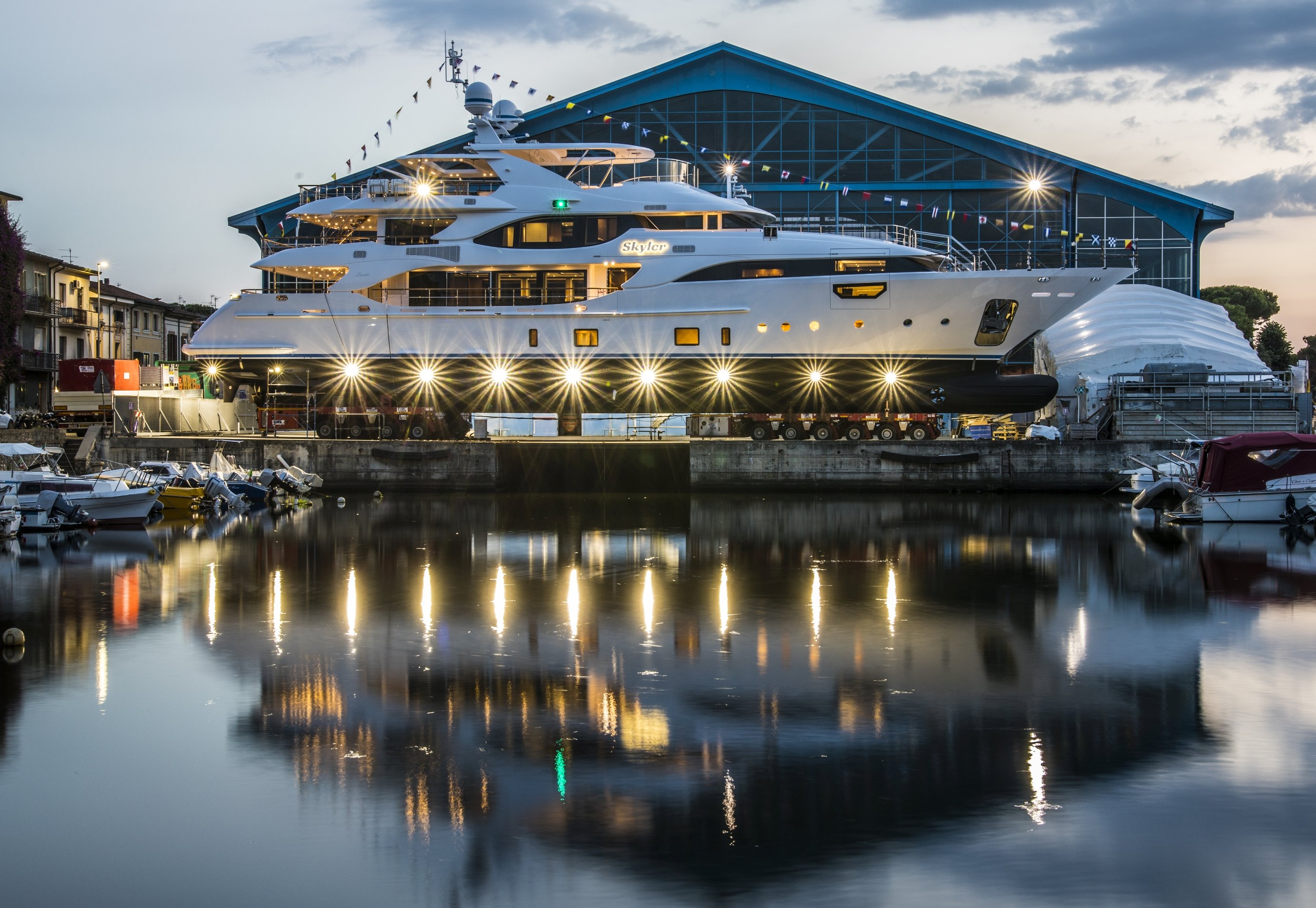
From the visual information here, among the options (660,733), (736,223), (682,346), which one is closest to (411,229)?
(682,346)

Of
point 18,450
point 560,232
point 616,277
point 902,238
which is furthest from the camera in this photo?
point 902,238

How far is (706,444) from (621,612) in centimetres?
1768

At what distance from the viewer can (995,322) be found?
1289 inches

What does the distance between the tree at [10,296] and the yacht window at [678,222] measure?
A: 86.8 feet

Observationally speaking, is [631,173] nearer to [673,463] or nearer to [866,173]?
[866,173]

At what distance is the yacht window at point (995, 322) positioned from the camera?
1282 inches

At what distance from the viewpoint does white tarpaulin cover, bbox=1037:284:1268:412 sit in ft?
136

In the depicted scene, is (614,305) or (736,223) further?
(736,223)

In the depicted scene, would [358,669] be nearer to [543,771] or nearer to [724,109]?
[543,771]

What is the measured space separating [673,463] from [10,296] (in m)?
28.0

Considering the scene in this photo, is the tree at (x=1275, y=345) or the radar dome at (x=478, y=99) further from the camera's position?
the tree at (x=1275, y=345)

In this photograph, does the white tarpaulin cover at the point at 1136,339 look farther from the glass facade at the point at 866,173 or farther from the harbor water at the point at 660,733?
the harbor water at the point at 660,733

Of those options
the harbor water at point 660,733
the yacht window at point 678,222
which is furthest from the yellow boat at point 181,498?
the yacht window at point 678,222

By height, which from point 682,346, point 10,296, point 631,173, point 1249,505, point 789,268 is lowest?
point 1249,505
